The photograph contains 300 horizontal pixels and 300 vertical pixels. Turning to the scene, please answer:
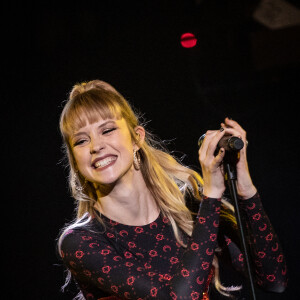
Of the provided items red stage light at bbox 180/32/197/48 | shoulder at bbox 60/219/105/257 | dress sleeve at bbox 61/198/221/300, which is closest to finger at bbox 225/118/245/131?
dress sleeve at bbox 61/198/221/300

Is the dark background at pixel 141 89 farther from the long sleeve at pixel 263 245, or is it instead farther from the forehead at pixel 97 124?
the long sleeve at pixel 263 245

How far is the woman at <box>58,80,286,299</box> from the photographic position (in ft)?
4.83

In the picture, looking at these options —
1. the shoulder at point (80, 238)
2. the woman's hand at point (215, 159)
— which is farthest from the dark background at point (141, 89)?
the woman's hand at point (215, 159)

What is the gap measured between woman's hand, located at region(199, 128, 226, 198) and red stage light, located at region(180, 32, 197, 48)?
1553 millimetres

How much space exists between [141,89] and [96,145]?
1.20 meters

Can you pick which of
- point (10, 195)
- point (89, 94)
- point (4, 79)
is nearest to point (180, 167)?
point (89, 94)

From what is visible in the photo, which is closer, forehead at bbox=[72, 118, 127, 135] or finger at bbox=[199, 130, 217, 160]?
finger at bbox=[199, 130, 217, 160]

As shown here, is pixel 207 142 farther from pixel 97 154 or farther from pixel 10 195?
pixel 10 195

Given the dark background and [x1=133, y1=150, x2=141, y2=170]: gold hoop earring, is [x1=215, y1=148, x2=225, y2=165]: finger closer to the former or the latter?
[x1=133, y1=150, x2=141, y2=170]: gold hoop earring

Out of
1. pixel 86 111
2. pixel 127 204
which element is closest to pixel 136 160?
pixel 127 204

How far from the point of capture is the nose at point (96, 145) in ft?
5.62

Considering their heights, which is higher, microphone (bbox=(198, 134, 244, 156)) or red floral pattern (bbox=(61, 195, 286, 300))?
microphone (bbox=(198, 134, 244, 156))

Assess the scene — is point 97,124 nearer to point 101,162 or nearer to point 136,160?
point 101,162

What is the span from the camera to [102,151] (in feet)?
5.66
